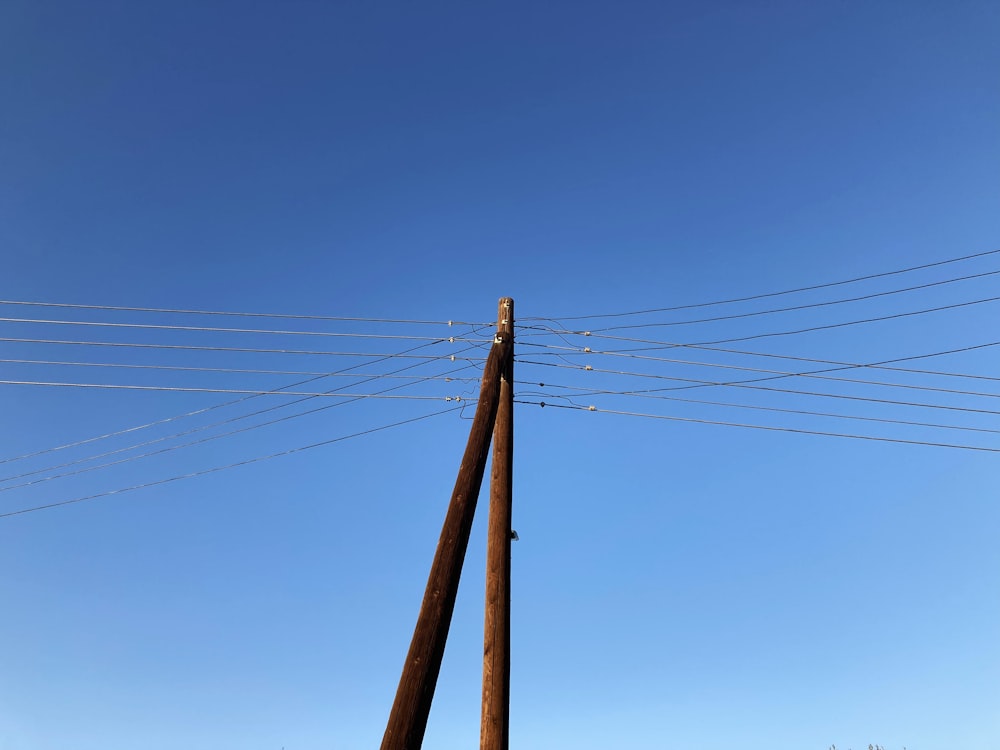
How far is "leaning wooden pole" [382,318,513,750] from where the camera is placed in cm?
875

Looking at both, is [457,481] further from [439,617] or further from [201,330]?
[201,330]

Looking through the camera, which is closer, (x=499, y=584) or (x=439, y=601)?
(x=439, y=601)

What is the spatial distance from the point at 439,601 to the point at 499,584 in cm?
197

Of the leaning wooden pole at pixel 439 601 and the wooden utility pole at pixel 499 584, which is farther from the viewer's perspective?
the wooden utility pole at pixel 499 584

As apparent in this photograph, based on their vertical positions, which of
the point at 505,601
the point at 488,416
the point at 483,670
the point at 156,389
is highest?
the point at 156,389

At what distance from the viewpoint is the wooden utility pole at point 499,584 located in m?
10.7

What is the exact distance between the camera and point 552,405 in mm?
15945

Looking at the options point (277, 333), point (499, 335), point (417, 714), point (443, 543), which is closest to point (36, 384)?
point (277, 333)

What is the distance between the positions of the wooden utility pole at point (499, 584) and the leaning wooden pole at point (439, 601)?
63 cm

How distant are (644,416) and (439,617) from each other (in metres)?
9.27

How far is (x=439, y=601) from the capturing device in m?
9.68

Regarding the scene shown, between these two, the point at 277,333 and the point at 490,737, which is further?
the point at 277,333

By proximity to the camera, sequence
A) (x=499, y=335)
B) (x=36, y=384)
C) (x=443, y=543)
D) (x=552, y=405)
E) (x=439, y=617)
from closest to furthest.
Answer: (x=439, y=617), (x=443, y=543), (x=499, y=335), (x=552, y=405), (x=36, y=384)

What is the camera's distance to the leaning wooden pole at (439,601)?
875cm
